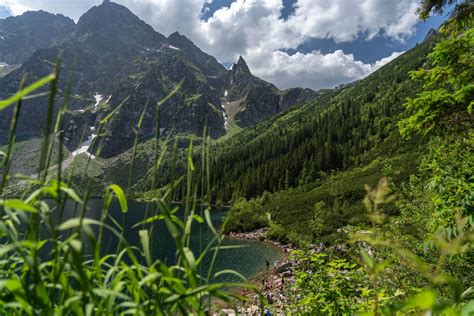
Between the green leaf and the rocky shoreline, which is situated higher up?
the green leaf

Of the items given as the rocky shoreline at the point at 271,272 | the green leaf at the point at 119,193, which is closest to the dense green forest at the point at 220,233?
the green leaf at the point at 119,193

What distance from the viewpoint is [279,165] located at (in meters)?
110

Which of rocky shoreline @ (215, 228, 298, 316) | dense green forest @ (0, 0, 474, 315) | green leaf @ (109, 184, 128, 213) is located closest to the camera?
dense green forest @ (0, 0, 474, 315)

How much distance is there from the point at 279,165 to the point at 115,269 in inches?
4306

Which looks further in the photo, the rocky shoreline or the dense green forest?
the rocky shoreline

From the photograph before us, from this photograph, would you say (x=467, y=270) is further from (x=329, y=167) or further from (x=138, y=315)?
(x=329, y=167)

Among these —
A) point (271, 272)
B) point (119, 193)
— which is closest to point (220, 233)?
point (119, 193)

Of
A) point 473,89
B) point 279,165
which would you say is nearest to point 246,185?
point 279,165

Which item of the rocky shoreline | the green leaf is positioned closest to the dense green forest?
the green leaf

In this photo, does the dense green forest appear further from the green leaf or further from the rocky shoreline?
the rocky shoreline

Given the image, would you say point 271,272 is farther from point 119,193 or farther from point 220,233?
point 119,193

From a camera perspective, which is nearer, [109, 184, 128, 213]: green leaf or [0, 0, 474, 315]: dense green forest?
[0, 0, 474, 315]: dense green forest

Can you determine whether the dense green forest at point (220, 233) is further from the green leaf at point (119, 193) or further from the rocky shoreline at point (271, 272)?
the rocky shoreline at point (271, 272)

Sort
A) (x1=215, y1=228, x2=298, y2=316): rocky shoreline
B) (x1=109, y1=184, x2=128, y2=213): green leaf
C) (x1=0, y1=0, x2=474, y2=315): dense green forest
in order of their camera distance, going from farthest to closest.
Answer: (x1=215, y1=228, x2=298, y2=316): rocky shoreline < (x1=109, y1=184, x2=128, y2=213): green leaf < (x1=0, y1=0, x2=474, y2=315): dense green forest
